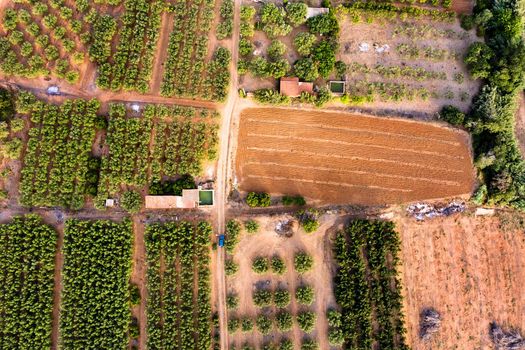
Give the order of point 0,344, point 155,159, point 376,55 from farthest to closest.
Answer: point 376,55, point 155,159, point 0,344

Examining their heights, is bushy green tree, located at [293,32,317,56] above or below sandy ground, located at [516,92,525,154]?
above

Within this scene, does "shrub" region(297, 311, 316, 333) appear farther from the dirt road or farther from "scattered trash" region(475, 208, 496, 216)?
"scattered trash" region(475, 208, 496, 216)

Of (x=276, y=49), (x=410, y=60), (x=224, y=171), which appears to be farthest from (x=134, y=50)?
(x=410, y=60)

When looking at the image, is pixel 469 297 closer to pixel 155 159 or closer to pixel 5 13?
pixel 155 159

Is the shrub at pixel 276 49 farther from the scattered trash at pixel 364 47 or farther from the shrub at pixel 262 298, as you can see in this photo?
the shrub at pixel 262 298

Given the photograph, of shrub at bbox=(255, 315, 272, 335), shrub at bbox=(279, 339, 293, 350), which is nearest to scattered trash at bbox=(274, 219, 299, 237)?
shrub at bbox=(255, 315, 272, 335)

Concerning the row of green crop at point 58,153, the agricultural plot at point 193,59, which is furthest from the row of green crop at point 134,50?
the row of green crop at point 58,153

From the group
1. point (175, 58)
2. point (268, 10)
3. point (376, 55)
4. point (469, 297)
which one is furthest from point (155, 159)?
point (469, 297)
